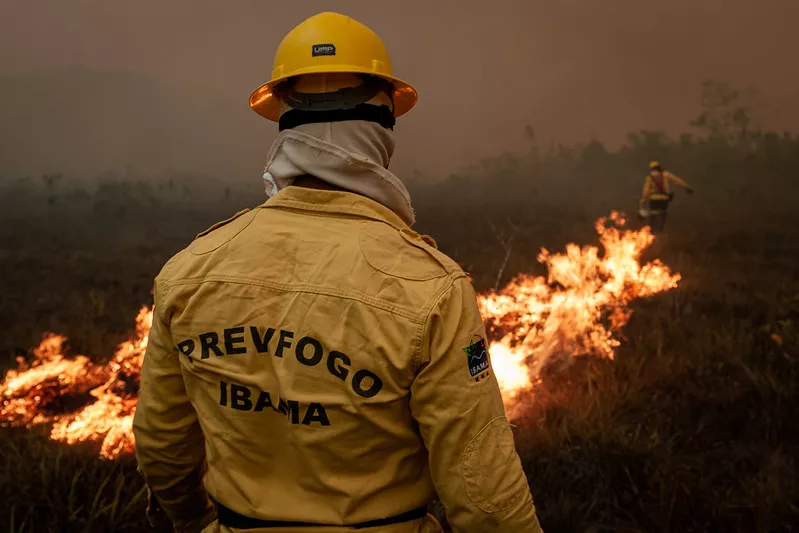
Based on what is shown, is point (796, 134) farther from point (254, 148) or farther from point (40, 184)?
point (40, 184)

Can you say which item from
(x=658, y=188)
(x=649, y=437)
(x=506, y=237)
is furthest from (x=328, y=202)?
(x=658, y=188)

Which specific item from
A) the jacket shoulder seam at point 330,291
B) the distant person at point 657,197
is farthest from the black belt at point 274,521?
the distant person at point 657,197

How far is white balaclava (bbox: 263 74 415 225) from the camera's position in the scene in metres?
1.15

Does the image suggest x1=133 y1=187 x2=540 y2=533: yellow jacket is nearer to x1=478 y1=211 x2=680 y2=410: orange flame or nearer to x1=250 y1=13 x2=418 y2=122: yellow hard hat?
x1=250 y1=13 x2=418 y2=122: yellow hard hat

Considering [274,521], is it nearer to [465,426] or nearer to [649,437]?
[465,426]

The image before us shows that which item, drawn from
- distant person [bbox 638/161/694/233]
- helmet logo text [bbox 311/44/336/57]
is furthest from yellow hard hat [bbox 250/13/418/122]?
distant person [bbox 638/161/694/233]

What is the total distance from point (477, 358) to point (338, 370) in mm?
264

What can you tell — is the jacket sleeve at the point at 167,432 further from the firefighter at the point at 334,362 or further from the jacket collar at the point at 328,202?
the jacket collar at the point at 328,202

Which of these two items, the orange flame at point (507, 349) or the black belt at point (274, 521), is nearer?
the black belt at point (274, 521)

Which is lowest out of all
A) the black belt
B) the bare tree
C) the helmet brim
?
the black belt

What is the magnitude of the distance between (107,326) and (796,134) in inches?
287

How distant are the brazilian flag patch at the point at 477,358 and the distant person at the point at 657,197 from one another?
5731 mm

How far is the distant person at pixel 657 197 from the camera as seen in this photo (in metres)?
6.13

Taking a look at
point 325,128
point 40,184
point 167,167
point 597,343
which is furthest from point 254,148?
point 325,128
